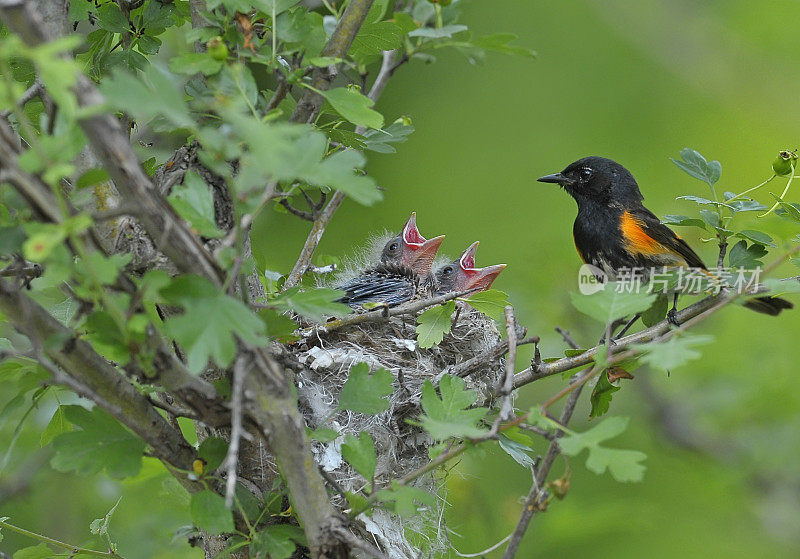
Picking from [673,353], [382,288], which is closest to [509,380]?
[673,353]

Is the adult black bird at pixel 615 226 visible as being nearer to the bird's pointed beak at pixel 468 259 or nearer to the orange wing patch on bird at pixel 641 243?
the orange wing patch on bird at pixel 641 243

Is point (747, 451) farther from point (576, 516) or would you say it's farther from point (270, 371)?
point (270, 371)

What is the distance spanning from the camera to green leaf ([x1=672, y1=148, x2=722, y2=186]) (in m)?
2.52

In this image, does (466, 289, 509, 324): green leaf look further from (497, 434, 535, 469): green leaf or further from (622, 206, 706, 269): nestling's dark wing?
(622, 206, 706, 269): nestling's dark wing

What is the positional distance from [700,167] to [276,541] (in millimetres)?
1625

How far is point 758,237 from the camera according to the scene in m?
2.37

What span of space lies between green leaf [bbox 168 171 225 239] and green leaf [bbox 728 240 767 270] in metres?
1.66

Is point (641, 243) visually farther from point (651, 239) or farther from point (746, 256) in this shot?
point (746, 256)

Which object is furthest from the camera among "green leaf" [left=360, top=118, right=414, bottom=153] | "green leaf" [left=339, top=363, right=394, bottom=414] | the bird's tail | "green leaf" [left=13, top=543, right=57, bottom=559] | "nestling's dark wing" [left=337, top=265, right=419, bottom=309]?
"nestling's dark wing" [left=337, top=265, right=419, bottom=309]

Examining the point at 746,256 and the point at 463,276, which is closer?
the point at 746,256

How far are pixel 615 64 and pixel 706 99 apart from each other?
0.86 m

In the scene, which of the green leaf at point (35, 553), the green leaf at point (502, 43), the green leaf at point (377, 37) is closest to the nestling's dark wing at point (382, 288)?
the green leaf at point (377, 37)

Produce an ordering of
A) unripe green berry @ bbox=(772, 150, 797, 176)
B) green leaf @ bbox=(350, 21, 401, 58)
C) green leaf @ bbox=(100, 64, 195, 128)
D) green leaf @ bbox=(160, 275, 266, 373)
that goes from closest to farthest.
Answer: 1. green leaf @ bbox=(100, 64, 195, 128)
2. green leaf @ bbox=(160, 275, 266, 373)
3. green leaf @ bbox=(350, 21, 401, 58)
4. unripe green berry @ bbox=(772, 150, 797, 176)

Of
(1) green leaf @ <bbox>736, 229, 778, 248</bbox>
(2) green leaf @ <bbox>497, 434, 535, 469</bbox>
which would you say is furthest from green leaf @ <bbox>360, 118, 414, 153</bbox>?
(1) green leaf @ <bbox>736, 229, 778, 248</bbox>
